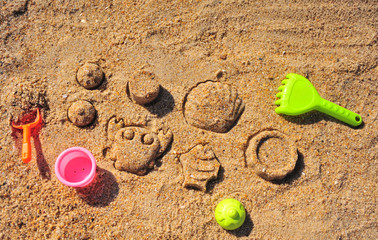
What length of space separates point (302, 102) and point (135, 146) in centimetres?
131

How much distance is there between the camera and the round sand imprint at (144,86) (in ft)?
6.64

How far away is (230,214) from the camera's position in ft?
6.19

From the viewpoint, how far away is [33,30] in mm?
2301

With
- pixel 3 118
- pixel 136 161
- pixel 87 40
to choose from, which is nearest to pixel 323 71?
pixel 136 161

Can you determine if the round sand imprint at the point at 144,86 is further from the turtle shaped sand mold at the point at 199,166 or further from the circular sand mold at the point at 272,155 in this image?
the circular sand mold at the point at 272,155

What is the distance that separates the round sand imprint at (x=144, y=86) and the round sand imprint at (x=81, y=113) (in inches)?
13.4

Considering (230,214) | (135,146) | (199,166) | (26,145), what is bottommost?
(230,214)

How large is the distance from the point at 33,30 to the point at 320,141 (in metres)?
2.48

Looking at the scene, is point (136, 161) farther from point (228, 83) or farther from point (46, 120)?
point (228, 83)

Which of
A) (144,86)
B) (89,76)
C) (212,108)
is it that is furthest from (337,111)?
(89,76)

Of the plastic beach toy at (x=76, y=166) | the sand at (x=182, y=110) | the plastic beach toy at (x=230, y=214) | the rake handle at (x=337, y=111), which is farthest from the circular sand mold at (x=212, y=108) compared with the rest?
the plastic beach toy at (x=76, y=166)

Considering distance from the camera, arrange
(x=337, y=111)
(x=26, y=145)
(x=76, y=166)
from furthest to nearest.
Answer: (x=337, y=111) < (x=76, y=166) < (x=26, y=145)

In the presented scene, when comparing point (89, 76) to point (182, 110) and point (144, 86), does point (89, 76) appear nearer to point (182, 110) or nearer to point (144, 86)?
point (144, 86)

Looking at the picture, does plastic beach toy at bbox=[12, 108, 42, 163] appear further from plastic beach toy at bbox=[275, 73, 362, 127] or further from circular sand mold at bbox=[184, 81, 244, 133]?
plastic beach toy at bbox=[275, 73, 362, 127]
